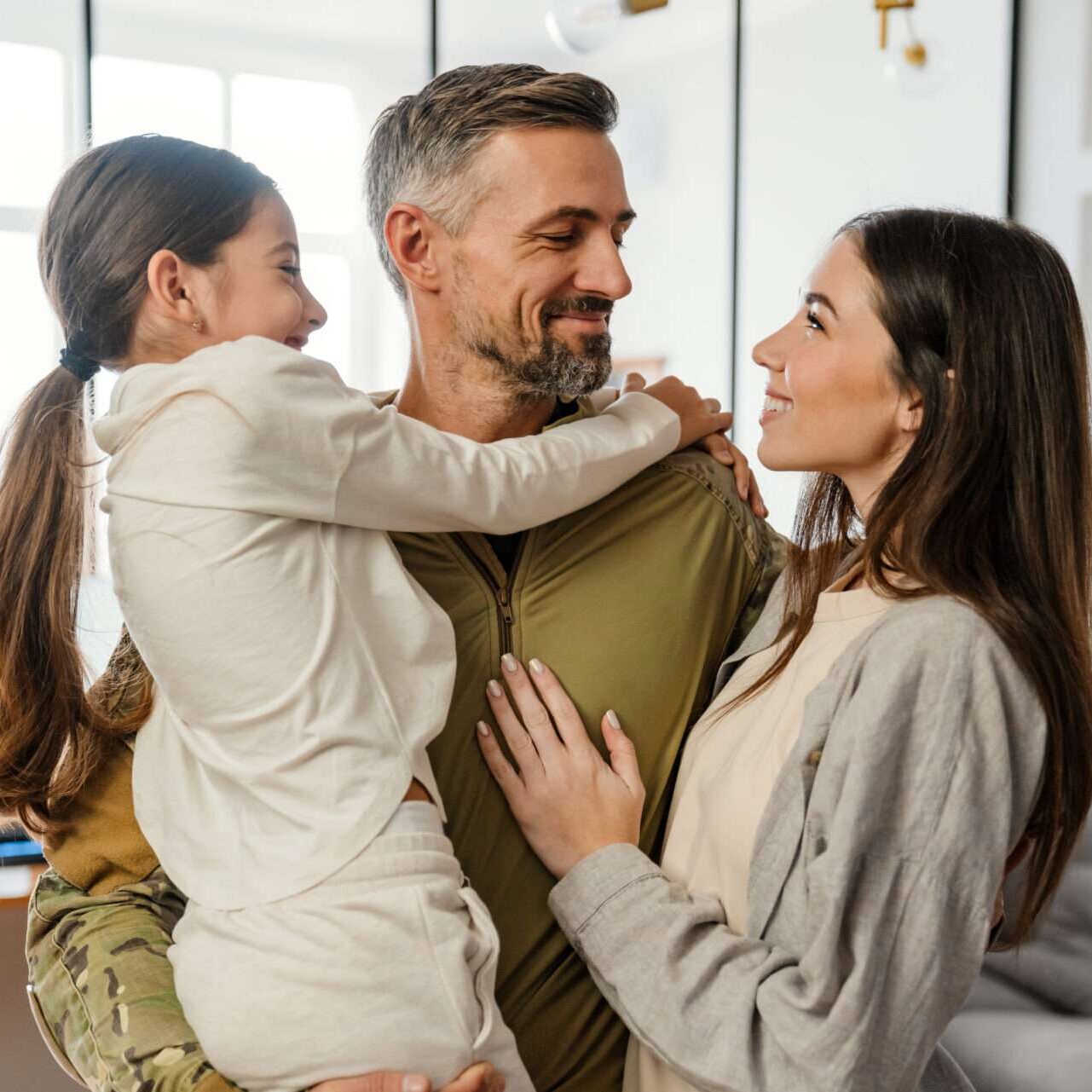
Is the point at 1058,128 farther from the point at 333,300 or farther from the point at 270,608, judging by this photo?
the point at 270,608

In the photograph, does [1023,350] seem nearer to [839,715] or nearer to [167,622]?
[839,715]

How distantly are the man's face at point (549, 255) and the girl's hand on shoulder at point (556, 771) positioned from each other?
0.37 metres

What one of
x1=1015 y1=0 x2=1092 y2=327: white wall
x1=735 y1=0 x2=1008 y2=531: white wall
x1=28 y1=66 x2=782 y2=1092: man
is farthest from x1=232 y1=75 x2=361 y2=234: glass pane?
x1=28 y1=66 x2=782 y2=1092: man

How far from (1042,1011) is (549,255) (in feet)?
5.69

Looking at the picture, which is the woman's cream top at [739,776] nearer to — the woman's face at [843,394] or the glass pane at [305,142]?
the woman's face at [843,394]

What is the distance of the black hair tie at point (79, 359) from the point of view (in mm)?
1437

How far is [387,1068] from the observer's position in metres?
1.08

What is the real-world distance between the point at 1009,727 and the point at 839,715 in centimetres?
15

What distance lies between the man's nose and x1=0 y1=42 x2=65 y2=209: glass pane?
105 inches

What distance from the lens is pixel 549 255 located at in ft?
5.02

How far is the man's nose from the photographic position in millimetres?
1521

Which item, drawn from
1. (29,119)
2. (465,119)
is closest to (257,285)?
(465,119)

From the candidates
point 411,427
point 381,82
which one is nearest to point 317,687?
point 411,427

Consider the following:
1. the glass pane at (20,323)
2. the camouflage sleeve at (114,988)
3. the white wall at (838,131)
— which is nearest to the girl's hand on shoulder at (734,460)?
the camouflage sleeve at (114,988)
